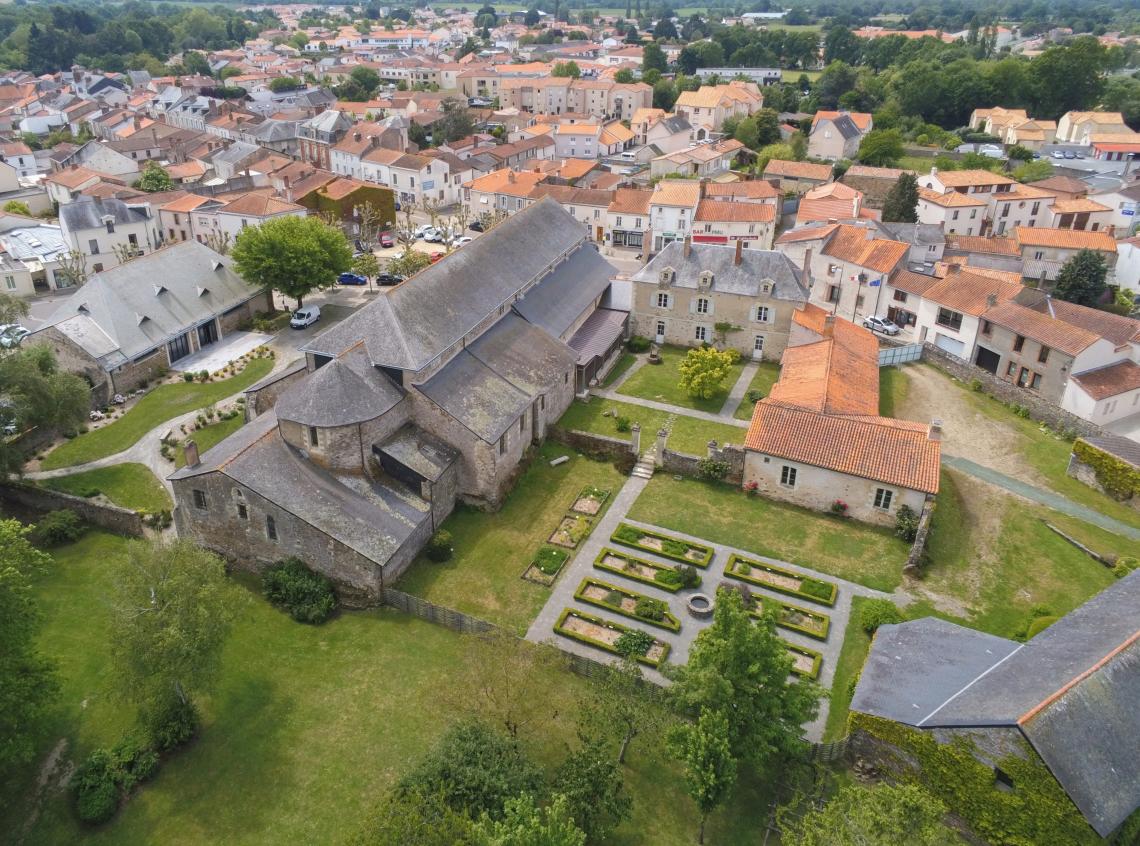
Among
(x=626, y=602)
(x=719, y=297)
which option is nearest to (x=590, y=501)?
(x=626, y=602)

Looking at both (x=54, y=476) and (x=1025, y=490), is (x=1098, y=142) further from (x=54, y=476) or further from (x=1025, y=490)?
(x=54, y=476)

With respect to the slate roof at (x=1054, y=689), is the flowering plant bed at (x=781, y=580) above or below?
below

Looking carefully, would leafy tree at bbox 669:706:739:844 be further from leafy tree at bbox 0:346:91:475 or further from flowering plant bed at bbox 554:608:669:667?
leafy tree at bbox 0:346:91:475

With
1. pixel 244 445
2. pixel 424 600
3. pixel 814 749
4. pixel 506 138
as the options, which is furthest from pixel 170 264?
pixel 506 138

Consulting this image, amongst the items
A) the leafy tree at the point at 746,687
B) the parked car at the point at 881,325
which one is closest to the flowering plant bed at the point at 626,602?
the leafy tree at the point at 746,687

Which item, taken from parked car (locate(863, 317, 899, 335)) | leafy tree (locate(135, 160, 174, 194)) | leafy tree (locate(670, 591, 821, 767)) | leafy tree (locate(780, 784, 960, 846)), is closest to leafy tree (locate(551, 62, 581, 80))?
leafy tree (locate(135, 160, 174, 194))

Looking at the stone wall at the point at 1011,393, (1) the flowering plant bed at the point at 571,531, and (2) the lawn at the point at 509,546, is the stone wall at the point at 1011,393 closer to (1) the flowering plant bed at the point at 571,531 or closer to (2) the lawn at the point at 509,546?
(2) the lawn at the point at 509,546

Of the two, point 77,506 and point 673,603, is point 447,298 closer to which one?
point 673,603
